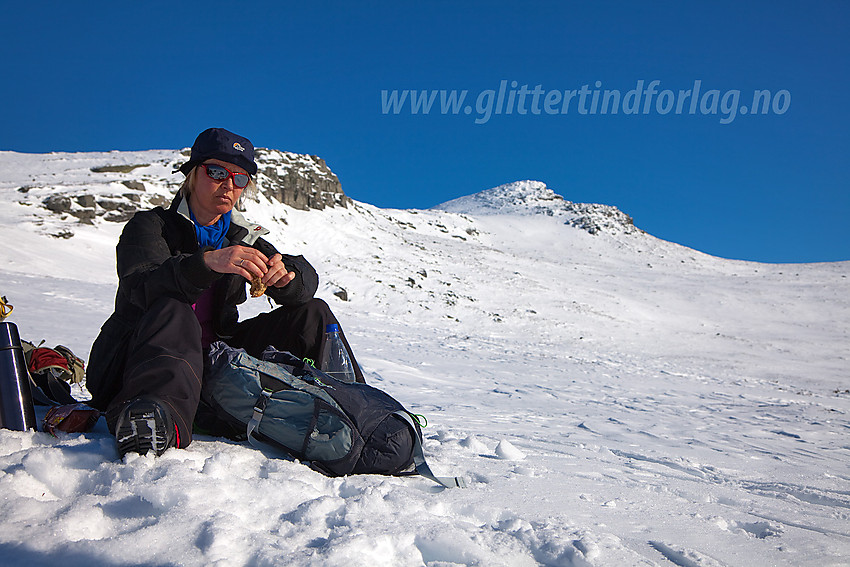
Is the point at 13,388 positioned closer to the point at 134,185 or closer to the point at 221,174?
the point at 221,174

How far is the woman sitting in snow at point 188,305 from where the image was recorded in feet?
6.81

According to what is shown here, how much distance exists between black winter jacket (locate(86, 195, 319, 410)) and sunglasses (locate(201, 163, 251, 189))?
0.72 feet

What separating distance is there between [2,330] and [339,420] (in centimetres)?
161

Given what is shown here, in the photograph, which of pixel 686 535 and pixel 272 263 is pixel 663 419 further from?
pixel 272 263

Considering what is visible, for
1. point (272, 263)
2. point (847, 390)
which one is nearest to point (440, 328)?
point (847, 390)

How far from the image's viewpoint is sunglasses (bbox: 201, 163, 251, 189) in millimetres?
2811

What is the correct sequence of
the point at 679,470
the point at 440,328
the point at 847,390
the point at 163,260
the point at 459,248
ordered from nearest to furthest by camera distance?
the point at 163,260
the point at 679,470
the point at 847,390
the point at 440,328
the point at 459,248

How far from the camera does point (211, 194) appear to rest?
2828 mm

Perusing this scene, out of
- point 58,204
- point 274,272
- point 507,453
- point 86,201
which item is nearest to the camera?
point 274,272

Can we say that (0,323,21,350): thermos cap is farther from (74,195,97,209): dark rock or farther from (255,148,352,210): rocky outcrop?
(255,148,352,210): rocky outcrop

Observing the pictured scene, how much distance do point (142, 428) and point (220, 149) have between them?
1.57 m

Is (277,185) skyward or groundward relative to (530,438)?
skyward

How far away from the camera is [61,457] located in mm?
1935

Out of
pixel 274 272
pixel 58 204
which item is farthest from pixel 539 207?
pixel 274 272
